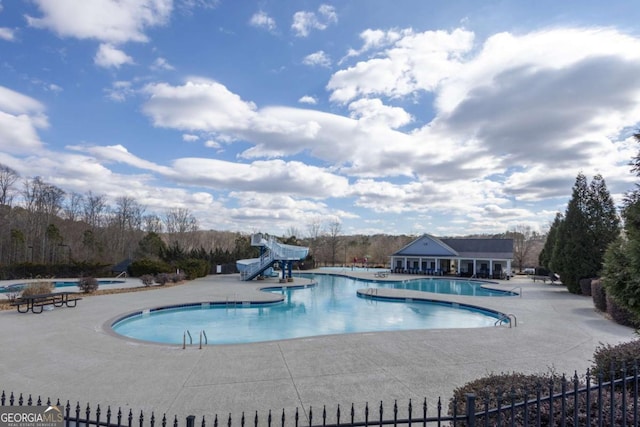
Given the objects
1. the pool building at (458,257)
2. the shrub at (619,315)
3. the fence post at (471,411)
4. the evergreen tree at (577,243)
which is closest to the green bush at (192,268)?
the pool building at (458,257)

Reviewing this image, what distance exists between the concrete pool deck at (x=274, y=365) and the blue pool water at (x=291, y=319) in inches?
91.1

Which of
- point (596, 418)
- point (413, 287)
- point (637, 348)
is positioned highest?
point (637, 348)

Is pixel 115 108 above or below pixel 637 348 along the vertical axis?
above

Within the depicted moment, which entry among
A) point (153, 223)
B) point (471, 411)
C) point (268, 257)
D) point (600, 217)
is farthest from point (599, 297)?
point (153, 223)

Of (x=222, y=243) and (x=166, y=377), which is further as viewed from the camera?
(x=222, y=243)

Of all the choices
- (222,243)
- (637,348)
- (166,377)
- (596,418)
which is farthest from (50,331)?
(222,243)

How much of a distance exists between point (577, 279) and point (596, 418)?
21459mm

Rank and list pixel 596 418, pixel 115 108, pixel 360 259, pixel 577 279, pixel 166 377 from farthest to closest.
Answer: pixel 360 259 → pixel 577 279 → pixel 115 108 → pixel 166 377 → pixel 596 418

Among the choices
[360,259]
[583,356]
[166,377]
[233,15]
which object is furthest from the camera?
[360,259]

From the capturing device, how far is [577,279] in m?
20.4

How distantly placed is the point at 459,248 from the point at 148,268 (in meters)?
29.0

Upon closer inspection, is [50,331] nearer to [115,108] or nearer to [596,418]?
[115,108]

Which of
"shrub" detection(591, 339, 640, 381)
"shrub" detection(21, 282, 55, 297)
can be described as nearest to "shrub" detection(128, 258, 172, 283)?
"shrub" detection(21, 282, 55, 297)

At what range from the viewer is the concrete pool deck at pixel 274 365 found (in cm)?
528
